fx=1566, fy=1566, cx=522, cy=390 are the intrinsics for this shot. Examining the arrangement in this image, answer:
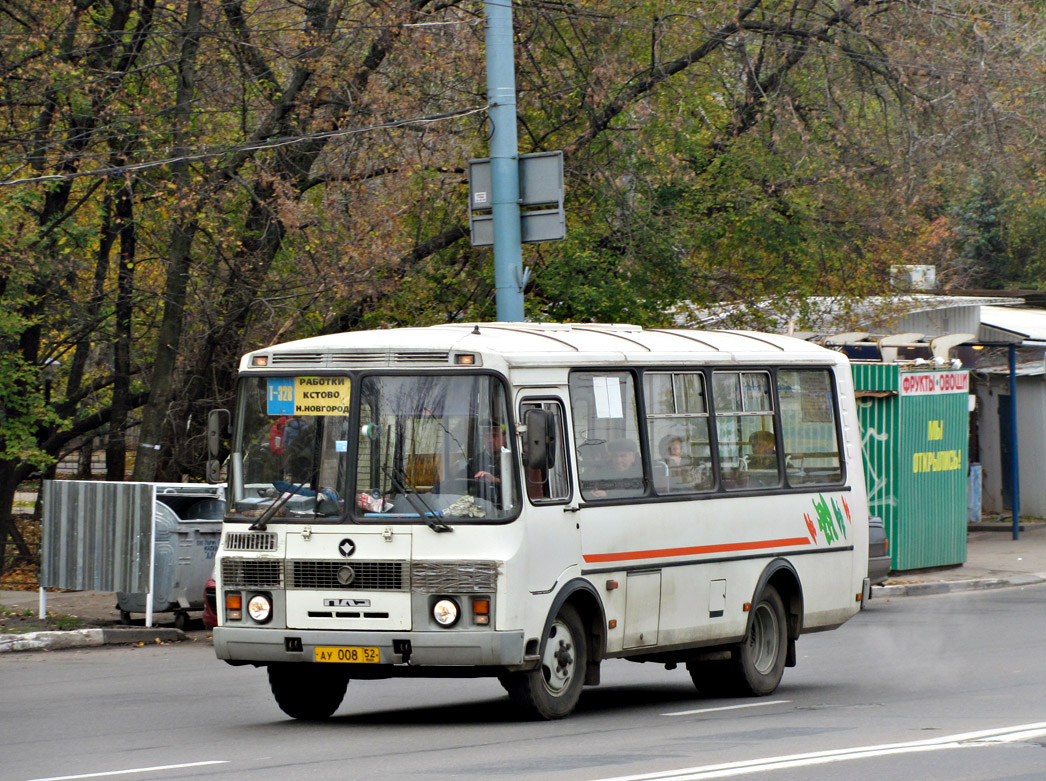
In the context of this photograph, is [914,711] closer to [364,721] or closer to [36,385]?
[364,721]

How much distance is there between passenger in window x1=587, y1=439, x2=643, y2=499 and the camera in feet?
34.4

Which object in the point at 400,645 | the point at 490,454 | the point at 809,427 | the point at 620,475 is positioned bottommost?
the point at 400,645

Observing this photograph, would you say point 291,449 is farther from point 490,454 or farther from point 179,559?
point 179,559

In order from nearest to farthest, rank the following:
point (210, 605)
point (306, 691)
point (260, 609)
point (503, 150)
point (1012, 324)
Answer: point (260, 609), point (306, 691), point (503, 150), point (210, 605), point (1012, 324)

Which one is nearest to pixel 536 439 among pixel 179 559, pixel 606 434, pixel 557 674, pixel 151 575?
pixel 606 434

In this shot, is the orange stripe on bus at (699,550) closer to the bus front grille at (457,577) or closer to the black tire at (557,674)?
the black tire at (557,674)

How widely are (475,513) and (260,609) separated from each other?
5.01ft

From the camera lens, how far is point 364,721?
410 inches

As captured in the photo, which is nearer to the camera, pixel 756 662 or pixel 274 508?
pixel 274 508

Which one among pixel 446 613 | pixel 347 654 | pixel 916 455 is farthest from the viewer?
pixel 916 455

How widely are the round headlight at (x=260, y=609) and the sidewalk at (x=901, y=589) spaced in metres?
6.74

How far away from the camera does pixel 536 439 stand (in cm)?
959

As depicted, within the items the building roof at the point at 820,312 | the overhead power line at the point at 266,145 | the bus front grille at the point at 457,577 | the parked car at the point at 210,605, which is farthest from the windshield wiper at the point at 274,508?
the building roof at the point at 820,312

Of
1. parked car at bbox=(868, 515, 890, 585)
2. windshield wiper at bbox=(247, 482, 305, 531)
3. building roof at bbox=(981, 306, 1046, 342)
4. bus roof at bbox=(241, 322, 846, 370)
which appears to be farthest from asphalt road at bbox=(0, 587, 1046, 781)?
building roof at bbox=(981, 306, 1046, 342)
